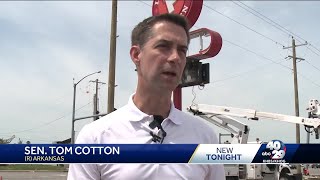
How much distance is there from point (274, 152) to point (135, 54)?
3.96ft

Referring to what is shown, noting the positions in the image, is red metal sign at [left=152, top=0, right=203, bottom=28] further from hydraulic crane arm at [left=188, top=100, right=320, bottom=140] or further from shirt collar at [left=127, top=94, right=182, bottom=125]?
shirt collar at [left=127, top=94, right=182, bottom=125]

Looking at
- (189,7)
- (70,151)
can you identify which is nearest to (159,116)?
(70,151)

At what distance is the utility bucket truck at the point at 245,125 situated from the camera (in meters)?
16.8

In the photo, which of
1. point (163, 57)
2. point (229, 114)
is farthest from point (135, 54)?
point (229, 114)

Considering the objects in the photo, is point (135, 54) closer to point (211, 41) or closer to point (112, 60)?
point (211, 41)

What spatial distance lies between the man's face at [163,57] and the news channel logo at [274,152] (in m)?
1.06

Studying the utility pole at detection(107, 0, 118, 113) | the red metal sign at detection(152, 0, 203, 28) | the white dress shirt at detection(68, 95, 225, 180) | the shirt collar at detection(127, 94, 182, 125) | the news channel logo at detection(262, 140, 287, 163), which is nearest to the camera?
the white dress shirt at detection(68, 95, 225, 180)

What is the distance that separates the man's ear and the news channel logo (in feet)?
3.84

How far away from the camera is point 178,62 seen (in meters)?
2.14

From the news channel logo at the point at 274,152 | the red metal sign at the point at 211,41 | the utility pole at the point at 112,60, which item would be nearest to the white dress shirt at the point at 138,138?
the news channel logo at the point at 274,152

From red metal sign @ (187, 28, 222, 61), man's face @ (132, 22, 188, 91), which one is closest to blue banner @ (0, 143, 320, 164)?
man's face @ (132, 22, 188, 91)

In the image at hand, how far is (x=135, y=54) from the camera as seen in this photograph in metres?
2.24

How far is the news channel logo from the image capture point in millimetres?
2845

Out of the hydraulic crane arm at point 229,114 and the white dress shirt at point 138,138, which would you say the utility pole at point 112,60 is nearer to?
the hydraulic crane arm at point 229,114
